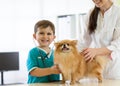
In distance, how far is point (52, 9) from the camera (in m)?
4.17

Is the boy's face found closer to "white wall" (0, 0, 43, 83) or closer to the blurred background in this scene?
the blurred background

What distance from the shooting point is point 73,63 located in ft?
4.01

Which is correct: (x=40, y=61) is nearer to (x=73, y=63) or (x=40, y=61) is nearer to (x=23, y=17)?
(x=73, y=63)

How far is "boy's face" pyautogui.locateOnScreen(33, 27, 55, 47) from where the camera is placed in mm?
1444

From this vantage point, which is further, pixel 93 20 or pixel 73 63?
pixel 93 20

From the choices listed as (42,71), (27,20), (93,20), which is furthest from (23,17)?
(42,71)

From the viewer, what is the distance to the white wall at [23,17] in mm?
3979

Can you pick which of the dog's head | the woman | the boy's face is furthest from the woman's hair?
the dog's head

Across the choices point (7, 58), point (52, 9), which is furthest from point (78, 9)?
point (7, 58)

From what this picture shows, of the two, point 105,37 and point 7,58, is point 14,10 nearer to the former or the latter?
point 7,58

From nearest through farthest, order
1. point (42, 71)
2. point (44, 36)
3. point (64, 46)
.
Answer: point (64, 46), point (42, 71), point (44, 36)

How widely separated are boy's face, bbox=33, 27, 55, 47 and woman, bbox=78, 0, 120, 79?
0.66 ft

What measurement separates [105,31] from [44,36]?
1.17ft

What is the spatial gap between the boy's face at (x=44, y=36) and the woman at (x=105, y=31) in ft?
0.66
